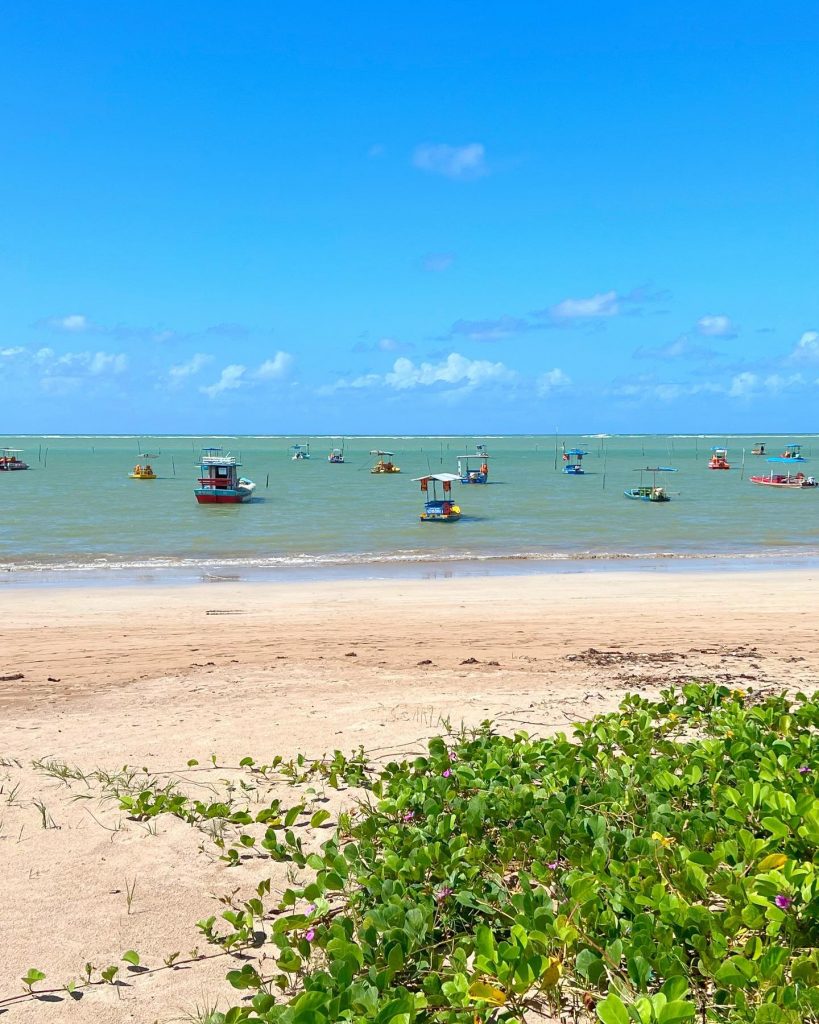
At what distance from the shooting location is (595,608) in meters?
16.2

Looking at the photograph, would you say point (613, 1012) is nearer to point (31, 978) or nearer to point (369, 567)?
point (31, 978)

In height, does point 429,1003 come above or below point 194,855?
above

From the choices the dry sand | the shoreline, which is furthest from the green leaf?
the shoreline

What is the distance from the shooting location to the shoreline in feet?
73.0

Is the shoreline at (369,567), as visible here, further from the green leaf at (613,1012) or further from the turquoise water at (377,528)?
the green leaf at (613,1012)

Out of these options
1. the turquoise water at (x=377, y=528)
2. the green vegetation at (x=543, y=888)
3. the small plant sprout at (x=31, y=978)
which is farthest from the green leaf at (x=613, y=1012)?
the turquoise water at (x=377, y=528)

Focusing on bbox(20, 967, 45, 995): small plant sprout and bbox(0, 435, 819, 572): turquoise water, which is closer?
bbox(20, 967, 45, 995): small plant sprout

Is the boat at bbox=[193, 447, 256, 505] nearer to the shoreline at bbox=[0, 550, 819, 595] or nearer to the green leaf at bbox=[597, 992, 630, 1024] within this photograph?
the shoreline at bbox=[0, 550, 819, 595]

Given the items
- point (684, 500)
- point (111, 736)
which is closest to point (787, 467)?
point (684, 500)

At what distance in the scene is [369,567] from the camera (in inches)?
989

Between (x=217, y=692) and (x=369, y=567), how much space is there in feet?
55.8

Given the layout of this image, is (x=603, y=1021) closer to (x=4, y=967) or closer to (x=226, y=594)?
(x=4, y=967)

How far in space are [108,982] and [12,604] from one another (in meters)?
16.1

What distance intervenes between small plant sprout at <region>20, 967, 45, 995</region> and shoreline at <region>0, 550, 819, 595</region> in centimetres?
1835
